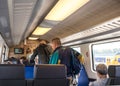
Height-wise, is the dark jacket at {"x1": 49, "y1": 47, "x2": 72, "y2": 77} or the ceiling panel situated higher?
the ceiling panel

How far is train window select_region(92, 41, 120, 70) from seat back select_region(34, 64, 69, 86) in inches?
134

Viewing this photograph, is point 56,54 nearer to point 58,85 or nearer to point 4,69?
point 58,85

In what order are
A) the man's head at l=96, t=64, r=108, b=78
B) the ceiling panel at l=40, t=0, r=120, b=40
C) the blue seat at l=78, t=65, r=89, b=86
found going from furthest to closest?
1. the blue seat at l=78, t=65, r=89, b=86
2. the ceiling panel at l=40, t=0, r=120, b=40
3. the man's head at l=96, t=64, r=108, b=78

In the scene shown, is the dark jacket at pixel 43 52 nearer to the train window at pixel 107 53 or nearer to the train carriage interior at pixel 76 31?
the train carriage interior at pixel 76 31

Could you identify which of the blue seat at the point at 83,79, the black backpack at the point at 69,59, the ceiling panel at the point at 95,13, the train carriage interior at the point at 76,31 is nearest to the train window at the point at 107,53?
the train carriage interior at the point at 76,31

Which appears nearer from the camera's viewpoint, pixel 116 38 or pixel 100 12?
pixel 100 12

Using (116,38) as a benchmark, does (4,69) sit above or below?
below

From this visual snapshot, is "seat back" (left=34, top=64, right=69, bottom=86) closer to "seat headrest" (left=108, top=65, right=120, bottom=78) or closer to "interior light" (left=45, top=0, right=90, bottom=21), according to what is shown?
"seat headrest" (left=108, top=65, right=120, bottom=78)

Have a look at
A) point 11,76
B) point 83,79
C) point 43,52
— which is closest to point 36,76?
point 11,76

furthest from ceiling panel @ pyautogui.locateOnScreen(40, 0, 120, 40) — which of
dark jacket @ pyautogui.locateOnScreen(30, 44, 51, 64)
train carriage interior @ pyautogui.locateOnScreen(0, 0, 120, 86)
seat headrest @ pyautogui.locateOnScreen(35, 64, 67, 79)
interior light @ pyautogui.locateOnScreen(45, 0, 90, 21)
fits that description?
seat headrest @ pyautogui.locateOnScreen(35, 64, 67, 79)

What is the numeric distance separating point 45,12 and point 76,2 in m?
1.42

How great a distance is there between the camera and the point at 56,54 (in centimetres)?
417

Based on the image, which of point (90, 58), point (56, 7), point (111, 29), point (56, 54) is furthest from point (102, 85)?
point (90, 58)

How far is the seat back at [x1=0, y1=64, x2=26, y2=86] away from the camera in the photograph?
2828 mm
